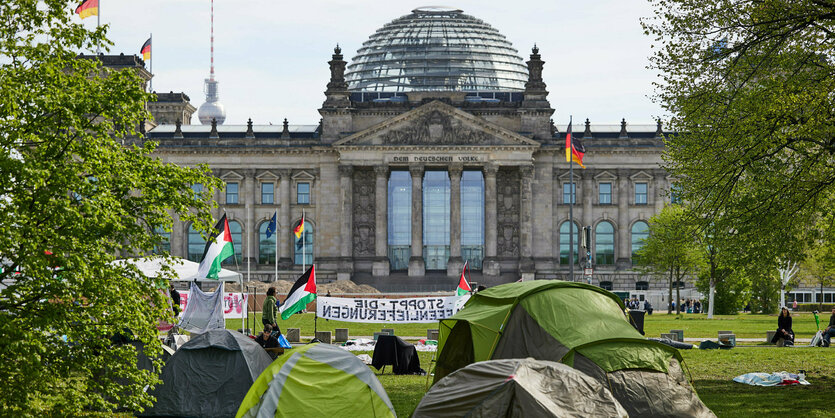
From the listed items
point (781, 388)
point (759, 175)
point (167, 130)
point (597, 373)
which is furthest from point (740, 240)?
point (167, 130)

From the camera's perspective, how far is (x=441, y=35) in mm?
98562

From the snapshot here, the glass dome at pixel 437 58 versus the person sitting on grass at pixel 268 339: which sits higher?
the glass dome at pixel 437 58

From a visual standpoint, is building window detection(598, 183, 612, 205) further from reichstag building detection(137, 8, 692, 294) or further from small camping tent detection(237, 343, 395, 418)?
small camping tent detection(237, 343, 395, 418)

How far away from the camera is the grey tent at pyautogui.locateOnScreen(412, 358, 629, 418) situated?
46.1ft

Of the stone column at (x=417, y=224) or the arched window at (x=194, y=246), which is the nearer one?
the stone column at (x=417, y=224)

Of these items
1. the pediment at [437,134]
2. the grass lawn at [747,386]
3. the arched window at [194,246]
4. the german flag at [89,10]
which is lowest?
the grass lawn at [747,386]

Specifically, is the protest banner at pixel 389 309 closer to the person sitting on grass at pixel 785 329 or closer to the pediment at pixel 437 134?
the person sitting on grass at pixel 785 329

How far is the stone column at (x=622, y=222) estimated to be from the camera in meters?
84.4

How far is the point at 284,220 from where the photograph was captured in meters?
84.4

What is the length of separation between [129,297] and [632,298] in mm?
69590

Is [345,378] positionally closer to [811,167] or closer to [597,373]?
[597,373]

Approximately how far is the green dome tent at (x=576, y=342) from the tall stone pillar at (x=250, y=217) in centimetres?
6396

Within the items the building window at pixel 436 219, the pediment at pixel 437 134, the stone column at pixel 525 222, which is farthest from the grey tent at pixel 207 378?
the building window at pixel 436 219

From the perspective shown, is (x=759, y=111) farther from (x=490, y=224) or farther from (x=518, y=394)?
(x=490, y=224)
